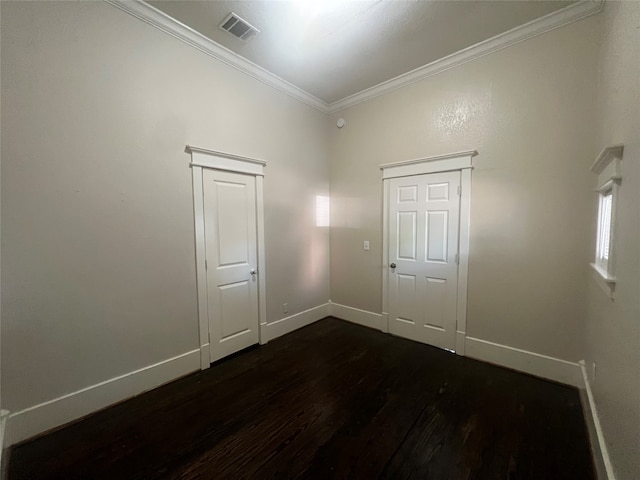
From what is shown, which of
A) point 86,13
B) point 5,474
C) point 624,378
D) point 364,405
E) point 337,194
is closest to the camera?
point 624,378

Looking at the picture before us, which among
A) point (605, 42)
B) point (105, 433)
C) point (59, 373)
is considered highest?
point (605, 42)

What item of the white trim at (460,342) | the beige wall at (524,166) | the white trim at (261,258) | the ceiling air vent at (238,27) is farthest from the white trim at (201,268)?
the white trim at (460,342)

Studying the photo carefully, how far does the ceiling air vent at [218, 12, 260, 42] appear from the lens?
2.25 m

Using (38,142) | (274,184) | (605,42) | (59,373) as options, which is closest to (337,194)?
(274,184)

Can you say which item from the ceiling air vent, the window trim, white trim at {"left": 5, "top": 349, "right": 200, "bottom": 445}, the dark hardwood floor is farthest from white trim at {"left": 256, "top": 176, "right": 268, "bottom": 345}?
the window trim

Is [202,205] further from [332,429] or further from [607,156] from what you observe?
[607,156]

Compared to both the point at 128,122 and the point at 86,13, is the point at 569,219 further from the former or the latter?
the point at 86,13

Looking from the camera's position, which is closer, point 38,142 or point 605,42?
point 38,142

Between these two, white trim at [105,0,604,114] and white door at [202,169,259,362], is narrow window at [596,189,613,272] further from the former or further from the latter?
white door at [202,169,259,362]

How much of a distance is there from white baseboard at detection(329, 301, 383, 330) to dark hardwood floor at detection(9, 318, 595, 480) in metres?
0.92

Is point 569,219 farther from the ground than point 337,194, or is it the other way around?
point 337,194

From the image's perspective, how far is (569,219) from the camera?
2.27 metres

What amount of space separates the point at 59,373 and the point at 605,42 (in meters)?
4.83

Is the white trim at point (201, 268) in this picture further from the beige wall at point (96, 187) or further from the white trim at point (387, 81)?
the white trim at point (387, 81)
